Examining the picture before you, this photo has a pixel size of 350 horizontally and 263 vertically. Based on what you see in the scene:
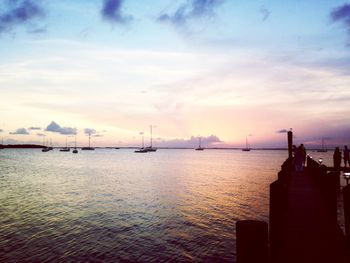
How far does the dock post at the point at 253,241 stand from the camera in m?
4.84

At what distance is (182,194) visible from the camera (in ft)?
105

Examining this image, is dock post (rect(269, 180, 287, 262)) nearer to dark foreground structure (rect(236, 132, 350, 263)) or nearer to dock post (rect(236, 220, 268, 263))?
dark foreground structure (rect(236, 132, 350, 263))

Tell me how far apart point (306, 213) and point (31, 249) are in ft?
39.7

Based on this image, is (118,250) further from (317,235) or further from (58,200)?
(58,200)

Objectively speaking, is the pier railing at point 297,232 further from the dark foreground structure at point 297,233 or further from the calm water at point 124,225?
the calm water at point 124,225

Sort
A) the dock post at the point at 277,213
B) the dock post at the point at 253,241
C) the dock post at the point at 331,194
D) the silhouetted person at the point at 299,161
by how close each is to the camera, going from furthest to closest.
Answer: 1. the silhouetted person at the point at 299,161
2. the dock post at the point at 331,194
3. the dock post at the point at 277,213
4. the dock post at the point at 253,241

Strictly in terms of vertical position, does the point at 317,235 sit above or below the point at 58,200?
above

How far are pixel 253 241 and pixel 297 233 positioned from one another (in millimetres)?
4581

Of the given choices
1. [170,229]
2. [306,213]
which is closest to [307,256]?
[306,213]

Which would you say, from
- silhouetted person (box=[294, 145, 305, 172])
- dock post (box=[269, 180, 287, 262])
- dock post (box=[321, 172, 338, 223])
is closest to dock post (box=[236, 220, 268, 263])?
dock post (box=[269, 180, 287, 262])

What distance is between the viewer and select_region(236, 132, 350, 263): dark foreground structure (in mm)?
4902

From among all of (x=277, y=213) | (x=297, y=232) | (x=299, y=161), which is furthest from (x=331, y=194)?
(x=299, y=161)

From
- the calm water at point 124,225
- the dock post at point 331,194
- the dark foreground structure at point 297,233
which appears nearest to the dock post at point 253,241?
the dark foreground structure at point 297,233

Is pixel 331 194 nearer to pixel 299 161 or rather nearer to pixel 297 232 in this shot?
pixel 297 232
